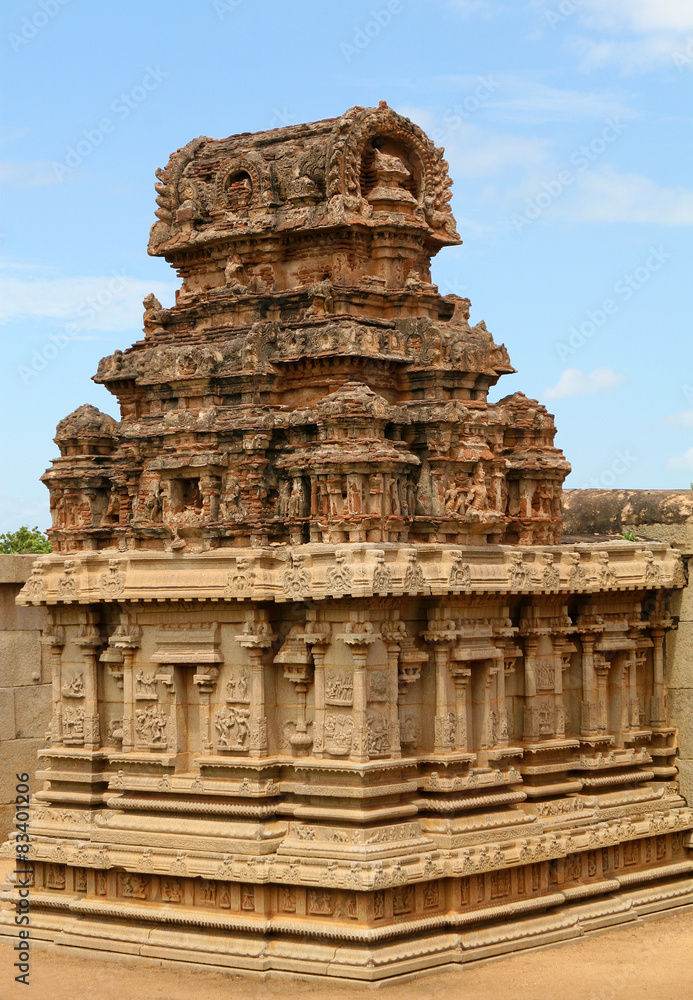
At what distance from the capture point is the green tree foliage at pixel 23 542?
5119 centimetres

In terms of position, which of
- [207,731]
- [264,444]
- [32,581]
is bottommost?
[207,731]

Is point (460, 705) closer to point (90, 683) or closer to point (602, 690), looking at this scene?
point (602, 690)

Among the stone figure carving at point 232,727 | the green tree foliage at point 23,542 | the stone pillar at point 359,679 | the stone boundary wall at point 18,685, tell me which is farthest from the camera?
the green tree foliage at point 23,542

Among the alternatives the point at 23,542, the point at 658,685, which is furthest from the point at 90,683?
the point at 23,542

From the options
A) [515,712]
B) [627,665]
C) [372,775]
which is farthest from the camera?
[627,665]

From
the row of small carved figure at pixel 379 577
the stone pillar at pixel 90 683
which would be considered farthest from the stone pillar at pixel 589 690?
the stone pillar at pixel 90 683

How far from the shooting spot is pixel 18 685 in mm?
29562

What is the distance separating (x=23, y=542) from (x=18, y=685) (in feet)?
72.8

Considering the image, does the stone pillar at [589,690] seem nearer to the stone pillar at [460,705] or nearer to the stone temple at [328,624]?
the stone temple at [328,624]

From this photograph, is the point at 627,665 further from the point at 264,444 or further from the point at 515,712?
the point at 264,444

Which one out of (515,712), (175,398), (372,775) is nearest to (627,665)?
(515,712)

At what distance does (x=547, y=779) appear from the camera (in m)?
25.5

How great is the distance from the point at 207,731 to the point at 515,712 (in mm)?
4659

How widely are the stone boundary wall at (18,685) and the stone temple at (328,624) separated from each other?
3.64m
